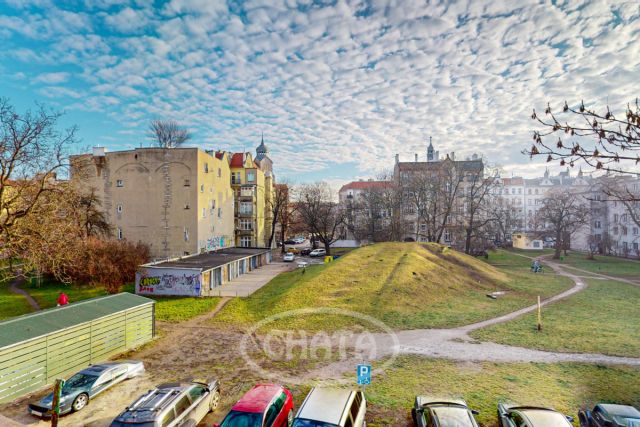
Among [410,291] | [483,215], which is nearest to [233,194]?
[410,291]

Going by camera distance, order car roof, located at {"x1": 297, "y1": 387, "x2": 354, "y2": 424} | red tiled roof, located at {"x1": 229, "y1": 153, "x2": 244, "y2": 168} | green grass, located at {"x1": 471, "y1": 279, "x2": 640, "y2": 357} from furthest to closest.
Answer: red tiled roof, located at {"x1": 229, "y1": 153, "x2": 244, "y2": 168}, green grass, located at {"x1": 471, "y1": 279, "x2": 640, "y2": 357}, car roof, located at {"x1": 297, "y1": 387, "x2": 354, "y2": 424}

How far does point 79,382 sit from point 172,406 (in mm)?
4444

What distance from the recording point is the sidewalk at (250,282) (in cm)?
2922

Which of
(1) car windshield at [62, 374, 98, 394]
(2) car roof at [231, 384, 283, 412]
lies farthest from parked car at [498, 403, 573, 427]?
(1) car windshield at [62, 374, 98, 394]

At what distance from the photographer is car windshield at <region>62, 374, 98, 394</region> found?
10.6m

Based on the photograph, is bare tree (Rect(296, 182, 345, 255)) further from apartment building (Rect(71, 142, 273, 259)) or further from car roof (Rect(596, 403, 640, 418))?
car roof (Rect(596, 403, 640, 418))

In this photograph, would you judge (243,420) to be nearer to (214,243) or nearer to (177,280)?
(177,280)

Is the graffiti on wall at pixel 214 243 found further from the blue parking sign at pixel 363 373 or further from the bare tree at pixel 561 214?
the bare tree at pixel 561 214

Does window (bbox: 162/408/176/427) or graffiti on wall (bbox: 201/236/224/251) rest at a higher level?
graffiti on wall (bbox: 201/236/224/251)

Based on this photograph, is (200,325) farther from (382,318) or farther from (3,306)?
(3,306)

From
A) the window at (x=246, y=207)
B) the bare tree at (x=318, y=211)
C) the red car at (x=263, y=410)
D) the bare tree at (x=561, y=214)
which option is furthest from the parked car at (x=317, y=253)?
the red car at (x=263, y=410)

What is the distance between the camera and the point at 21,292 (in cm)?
3209

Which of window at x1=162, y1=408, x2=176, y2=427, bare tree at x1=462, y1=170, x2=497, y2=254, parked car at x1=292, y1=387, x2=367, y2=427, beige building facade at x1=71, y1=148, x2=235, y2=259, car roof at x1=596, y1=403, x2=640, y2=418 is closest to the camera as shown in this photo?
parked car at x1=292, y1=387, x2=367, y2=427

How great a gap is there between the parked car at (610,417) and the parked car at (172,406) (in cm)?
1048
